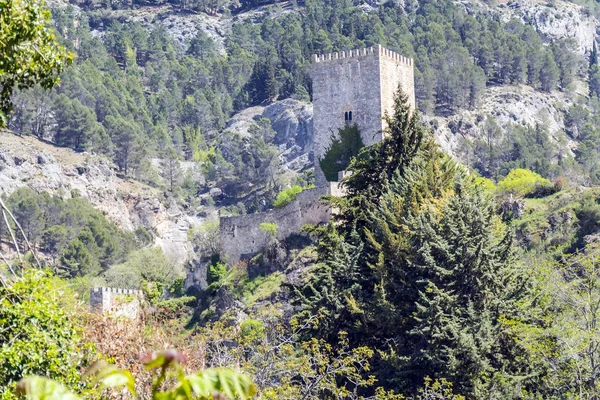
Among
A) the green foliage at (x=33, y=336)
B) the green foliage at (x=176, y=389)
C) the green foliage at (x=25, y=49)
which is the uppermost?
the green foliage at (x=25, y=49)

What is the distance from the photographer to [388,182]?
31.6 m

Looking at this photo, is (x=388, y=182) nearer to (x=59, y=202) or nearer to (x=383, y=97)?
(x=383, y=97)

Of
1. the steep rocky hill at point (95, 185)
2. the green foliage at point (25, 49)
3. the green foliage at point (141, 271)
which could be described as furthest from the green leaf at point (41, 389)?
the steep rocky hill at point (95, 185)

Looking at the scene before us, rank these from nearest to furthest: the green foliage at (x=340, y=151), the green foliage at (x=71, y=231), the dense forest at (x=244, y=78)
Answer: the green foliage at (x=340, y=151) → the green foliage at (x=71, y=231) → the dense forest at (x=244, y=78)

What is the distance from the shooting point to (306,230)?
35000 millimetres

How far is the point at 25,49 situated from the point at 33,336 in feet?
10.5

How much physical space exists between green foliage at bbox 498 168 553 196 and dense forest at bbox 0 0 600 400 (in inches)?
16.2

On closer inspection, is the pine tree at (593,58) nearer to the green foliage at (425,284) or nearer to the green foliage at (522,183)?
the green foliage at (522,183)

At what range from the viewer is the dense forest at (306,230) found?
42.3 feet

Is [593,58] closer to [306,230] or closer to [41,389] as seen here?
[306,230]

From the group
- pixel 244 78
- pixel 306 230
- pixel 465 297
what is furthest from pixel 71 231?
pixel 465 297

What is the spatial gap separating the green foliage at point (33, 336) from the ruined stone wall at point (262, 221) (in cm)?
2715

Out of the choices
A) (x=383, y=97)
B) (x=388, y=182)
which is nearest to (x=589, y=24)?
(x=383, y=97)

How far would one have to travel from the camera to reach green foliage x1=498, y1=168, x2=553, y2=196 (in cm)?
4972
